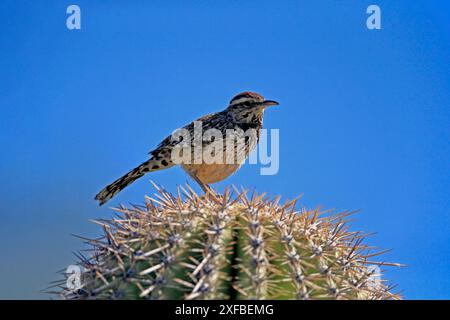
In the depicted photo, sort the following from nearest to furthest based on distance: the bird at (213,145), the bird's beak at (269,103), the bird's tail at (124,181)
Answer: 1. the bird's tail at (124,181)
2. the bird at (213,145)
3. the bird's beak at (269,103)

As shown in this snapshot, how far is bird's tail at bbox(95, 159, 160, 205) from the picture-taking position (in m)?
4.95

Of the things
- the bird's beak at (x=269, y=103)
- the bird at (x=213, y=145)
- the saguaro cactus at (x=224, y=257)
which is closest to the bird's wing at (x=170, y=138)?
the bird at (x=213, y=145)

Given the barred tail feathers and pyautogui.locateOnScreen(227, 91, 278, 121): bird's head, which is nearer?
the barred tail feathers

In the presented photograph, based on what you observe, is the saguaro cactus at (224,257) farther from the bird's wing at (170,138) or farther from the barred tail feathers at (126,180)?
the bird's wing at (170,138)

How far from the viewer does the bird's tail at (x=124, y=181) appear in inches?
195

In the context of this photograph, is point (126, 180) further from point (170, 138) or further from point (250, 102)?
point (250, 102)

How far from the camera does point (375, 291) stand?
260 cm

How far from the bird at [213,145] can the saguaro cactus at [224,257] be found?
231 cm

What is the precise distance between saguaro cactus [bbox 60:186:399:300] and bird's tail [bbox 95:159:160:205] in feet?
7.26

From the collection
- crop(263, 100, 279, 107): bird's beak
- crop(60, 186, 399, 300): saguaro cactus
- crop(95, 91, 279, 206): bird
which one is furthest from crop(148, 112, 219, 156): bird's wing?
crop(60, 186, 399, 300): saguaro cactus

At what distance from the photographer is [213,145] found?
17.2ft

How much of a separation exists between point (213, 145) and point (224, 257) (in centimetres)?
289

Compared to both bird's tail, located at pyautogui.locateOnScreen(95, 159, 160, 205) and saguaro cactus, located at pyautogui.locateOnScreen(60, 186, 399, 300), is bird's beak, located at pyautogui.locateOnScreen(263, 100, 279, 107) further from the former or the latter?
saguaro cactus, located at pyautogui.locateOnScreen(60, 186, 399, 300)
